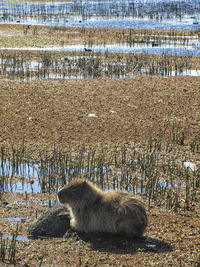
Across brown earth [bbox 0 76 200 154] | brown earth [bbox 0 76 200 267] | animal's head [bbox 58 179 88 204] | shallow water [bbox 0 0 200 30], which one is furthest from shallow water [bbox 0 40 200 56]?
animal's head [bbox 58 179 88 204]

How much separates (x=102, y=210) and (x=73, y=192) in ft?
1.68

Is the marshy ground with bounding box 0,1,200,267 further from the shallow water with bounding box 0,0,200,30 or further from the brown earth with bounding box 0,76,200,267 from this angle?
the shallow water with bounding box 0,0,200,30

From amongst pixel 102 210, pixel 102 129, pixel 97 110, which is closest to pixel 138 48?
pixel 97 110

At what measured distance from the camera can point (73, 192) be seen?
754 cm

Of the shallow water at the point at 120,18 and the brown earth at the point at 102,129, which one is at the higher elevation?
the shallow water at the point at 120,18

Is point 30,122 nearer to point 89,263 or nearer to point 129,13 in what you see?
point 89,263

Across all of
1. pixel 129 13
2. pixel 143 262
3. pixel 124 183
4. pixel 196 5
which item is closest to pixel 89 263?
pixel 143 262

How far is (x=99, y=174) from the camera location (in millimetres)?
10633

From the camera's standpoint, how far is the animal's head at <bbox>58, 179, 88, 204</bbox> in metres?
7.52

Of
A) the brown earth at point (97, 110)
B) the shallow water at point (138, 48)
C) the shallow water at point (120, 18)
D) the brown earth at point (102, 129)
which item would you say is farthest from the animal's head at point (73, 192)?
the shallow water at point (120, 18)

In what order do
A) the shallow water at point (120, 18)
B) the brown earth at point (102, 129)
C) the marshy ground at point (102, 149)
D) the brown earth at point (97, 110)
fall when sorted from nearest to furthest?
the brown earth at point (102, 129)
the marshy ground at point (102, 149)
the brown earth at point (97, 110)
the shallow water at point (120, 18)

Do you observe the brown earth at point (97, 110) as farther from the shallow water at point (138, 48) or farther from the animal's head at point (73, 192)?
the shallow water at point (138, 48)

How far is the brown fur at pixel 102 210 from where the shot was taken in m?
7.05

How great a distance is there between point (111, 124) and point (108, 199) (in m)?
7.27
